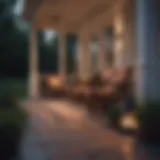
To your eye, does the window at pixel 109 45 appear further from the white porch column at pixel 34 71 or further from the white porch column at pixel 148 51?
the white porch column at pixel 148 51

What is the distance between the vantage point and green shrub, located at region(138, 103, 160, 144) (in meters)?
7.66

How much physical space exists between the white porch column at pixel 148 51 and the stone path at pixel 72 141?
103 cm

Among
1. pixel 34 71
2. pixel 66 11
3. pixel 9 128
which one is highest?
pixel 66 11

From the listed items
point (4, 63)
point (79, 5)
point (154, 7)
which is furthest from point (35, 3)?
point (4, 63)

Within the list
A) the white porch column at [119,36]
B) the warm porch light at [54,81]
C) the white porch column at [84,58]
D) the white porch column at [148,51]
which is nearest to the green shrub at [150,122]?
the white porch column at [148,51]

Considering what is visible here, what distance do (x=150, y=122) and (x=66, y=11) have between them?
749cm

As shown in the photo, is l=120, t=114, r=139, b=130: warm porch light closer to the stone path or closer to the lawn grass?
the stone path

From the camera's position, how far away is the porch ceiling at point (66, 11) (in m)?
12.3

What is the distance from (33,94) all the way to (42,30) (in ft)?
8.29

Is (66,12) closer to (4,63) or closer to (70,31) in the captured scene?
(70,31)

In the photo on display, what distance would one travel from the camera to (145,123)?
25.4 feet

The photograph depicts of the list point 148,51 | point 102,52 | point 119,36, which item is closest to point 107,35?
point 102,52

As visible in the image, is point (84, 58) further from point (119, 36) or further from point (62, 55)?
point (119, 36)

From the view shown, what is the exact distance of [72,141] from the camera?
7957mm
